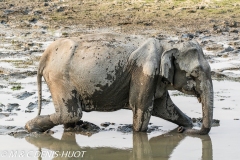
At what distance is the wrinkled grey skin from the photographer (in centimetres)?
841

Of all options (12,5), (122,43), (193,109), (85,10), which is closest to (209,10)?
(85,10)

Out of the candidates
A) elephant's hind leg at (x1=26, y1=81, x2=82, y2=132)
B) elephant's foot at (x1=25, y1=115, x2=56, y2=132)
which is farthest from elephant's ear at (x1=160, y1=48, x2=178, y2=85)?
elephant's foot at (x1=25, y1=115, x2=56, y2=132)

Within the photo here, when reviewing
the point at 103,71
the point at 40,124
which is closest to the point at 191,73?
the point at 103,71

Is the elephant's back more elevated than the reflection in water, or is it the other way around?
the elephant's back

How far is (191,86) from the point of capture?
8508 mm

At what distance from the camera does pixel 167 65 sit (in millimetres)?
8328

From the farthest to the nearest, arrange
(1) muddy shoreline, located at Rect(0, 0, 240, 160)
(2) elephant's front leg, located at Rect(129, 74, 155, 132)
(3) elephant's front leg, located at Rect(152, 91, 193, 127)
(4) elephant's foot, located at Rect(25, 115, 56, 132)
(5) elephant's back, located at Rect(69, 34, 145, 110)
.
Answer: (3) elephant's front leg, located at Rect(152, 91, 193, 127) < (4) elephant's foot, located at Rect(25, 115, 56, 132) < (5) elephant's back, located at Rect(69, 34, 145, 110) < (2) elephant's front leg, located at Rect(129, 74, 155, 132) < (1) muddy shoreline, located at Rect(0, 0, 240, 160)

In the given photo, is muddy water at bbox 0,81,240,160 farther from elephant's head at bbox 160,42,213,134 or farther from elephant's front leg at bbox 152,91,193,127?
elephant's head at bbox 160,42,213,134

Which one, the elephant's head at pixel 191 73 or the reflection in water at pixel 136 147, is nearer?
the reflection in water at pixel 136 147

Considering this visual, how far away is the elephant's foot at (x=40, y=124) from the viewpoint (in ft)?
28.9

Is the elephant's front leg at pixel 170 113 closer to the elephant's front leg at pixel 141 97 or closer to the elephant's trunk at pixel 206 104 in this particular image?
the elephant's front leg at pixel 141 97

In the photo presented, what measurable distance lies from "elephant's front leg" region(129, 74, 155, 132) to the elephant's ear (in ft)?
0.60

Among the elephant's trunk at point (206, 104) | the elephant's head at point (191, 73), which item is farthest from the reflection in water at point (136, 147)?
the elephant's head at point (191, 73)

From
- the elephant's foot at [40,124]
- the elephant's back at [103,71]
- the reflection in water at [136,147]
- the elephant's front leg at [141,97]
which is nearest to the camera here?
the reflection in water at [136,147]
